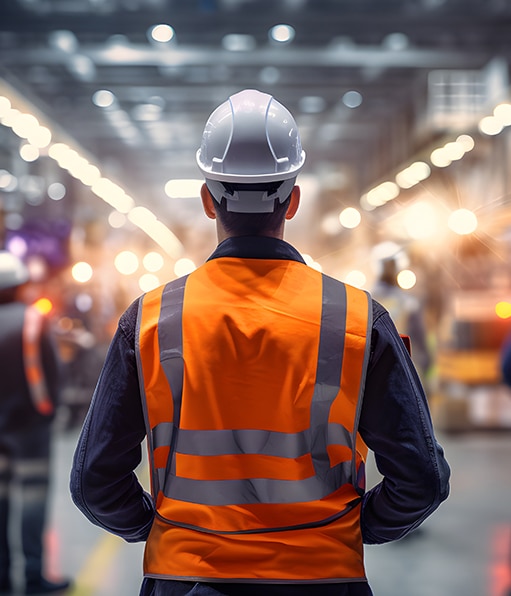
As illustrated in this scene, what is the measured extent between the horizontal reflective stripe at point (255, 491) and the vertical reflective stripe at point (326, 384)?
0.02m

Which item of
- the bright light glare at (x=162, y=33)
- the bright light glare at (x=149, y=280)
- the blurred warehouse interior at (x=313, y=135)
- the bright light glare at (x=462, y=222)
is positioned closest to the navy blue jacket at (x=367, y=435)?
the blurred warehouse interior at (x=313, y=135)

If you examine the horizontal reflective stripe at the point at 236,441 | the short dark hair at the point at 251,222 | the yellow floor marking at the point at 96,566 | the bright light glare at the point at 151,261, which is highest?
the bright light glare at the point at 151,261

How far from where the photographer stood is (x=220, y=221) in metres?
1.89

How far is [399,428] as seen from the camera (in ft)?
Result: 5.69

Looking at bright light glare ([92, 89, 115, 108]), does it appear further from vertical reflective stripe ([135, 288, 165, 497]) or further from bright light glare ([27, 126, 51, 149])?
vertical reflective stripe ([135, 288, 165, 497])

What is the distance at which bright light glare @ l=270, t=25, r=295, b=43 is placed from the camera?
1249cm

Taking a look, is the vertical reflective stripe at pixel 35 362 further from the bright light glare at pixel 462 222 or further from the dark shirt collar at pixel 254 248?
the bright light glare at pixel 462 222

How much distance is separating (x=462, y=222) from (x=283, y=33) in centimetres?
475

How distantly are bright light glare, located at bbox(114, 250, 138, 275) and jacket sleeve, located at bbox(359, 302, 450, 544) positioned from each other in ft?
72.8

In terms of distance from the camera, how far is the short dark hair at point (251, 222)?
1.86 meters

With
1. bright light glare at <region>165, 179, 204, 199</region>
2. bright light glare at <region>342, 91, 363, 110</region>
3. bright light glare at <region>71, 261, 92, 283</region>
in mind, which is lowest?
bright light glare at <region>71, 261, 92, 283</region>

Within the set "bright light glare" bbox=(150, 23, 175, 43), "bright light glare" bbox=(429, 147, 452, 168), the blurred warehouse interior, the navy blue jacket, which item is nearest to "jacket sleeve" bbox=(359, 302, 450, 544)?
the navy blue jacket

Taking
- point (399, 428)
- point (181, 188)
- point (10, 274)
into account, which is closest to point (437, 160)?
point (10, 274)

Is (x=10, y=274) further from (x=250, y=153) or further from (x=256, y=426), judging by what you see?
(x=256, y=426)
